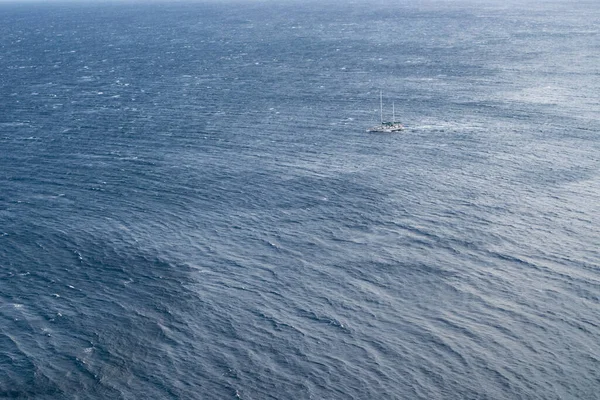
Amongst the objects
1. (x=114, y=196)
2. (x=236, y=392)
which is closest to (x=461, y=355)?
(x=236, y=392)

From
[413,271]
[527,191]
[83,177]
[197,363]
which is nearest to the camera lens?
[197,363]

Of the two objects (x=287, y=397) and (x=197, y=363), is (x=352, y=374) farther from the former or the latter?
(x=197, y=363)

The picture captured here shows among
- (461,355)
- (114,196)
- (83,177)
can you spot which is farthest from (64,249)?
(461,355)

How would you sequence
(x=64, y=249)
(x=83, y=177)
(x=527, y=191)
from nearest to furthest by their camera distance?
(x=64, y=249) → (x=527, y=191) → (x=83, y=177)

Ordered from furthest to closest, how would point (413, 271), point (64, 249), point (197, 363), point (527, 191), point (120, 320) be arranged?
point (527, 191) → point (64, 249) → point (413, 271) → point (120, 320) → point (197, 363)

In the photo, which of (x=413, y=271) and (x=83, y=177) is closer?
(x=413, y=271)

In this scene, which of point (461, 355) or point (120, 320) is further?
point (120, 320)

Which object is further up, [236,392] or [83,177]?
[83,177]

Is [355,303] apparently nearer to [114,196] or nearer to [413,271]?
[413,271]

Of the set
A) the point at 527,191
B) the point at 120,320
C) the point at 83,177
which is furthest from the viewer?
the point at 83,177
